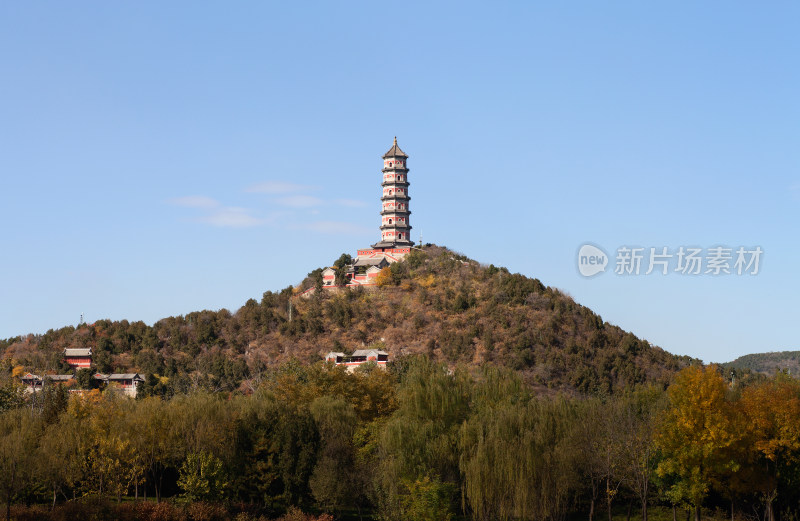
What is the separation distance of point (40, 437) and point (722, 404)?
3140cm

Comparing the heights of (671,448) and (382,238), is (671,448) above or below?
below

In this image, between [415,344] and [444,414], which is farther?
[415,344]

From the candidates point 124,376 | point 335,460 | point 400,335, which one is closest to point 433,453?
point 335,460

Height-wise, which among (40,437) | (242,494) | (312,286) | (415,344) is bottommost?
(242,494)

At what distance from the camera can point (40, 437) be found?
153ft

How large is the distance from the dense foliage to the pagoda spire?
217ft

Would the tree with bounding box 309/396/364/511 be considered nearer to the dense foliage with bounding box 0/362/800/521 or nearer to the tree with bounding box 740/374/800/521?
the dense foliage with bounding box 0/362/800/521

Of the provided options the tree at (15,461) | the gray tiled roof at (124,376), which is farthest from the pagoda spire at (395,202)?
the tree at (15,461)

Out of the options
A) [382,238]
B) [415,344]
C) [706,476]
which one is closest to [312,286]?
[382,238]

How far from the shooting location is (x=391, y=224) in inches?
4700

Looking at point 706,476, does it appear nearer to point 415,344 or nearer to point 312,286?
point 415,344

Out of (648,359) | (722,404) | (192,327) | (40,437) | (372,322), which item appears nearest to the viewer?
(722,404)

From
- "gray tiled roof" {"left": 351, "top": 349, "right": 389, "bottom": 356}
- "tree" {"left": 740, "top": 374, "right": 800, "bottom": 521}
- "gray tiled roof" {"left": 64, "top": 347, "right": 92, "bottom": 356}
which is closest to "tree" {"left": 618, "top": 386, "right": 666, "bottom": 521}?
"tree" {"left": 740, "top": 374, "right": 800, "bottom": 521}

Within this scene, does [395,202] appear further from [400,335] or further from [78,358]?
[78,358]
